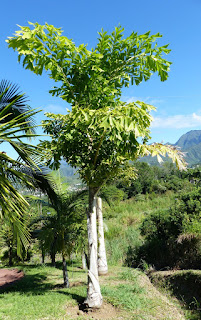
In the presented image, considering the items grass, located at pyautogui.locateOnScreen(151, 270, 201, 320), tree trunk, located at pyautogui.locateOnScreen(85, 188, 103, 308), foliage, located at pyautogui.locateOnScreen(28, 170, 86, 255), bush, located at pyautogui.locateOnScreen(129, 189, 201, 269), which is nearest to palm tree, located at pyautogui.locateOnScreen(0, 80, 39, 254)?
tree trunk, located at pyautogui.locateOnScreen(85, 188, 103, 308)

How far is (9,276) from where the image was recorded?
11531 mm

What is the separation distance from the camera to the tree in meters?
4.68

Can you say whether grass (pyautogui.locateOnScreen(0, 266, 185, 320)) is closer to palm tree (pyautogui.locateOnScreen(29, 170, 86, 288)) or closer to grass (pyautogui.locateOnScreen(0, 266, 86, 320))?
grass (pyautogui.locateOnScreen(0, 266, 86, 320))

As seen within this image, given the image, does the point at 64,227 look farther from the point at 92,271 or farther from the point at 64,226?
the point at 92,271

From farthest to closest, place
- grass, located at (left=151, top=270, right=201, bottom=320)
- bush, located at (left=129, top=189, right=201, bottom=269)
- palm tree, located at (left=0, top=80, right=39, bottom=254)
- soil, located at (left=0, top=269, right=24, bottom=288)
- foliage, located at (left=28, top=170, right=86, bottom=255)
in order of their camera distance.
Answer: bush, located at (left=129, top=189, right=201, bottom=269), soil, located at (left=0, top=269, right=24, bottom=288), foliage, located at (left=28, top=170, right=86, bottom=255), grass, located at (left=151, top=270, right=201, bottom=320), palm tree, located at (left=0, top=80, right=39, bottom=254)

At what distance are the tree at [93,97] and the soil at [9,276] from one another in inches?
246

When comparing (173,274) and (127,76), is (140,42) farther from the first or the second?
(173,274)

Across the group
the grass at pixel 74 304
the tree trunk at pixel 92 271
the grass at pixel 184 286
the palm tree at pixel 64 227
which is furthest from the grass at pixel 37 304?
the grass at pixel 184 286

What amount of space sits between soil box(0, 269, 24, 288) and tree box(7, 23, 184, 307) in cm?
624

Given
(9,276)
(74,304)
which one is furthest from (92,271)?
(9,276)

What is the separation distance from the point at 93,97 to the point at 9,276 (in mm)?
10086

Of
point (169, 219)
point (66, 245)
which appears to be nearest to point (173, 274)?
point (169, 219)

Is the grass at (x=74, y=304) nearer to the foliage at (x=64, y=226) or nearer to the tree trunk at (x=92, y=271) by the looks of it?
the tree trunk at (x=92, y=271)

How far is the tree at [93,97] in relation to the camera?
4.68m
